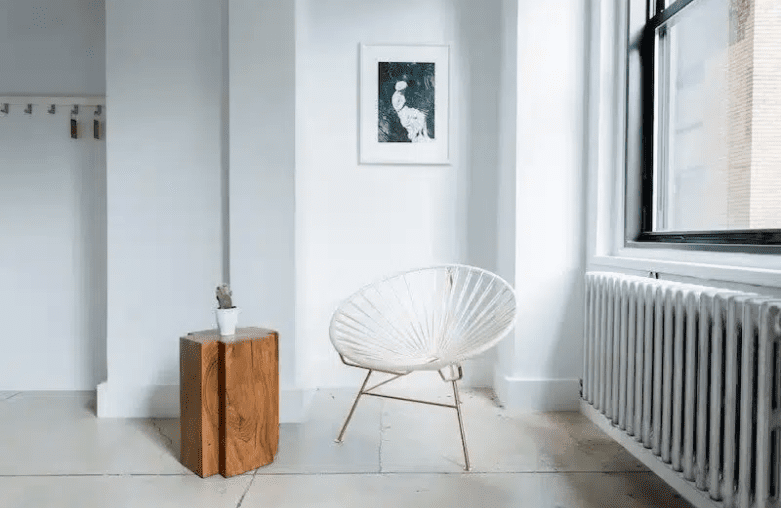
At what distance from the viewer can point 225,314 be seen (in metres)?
2.00

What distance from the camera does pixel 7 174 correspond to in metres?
2.74

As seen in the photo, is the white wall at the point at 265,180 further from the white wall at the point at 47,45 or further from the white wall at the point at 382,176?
the white wall at the point at 47,45

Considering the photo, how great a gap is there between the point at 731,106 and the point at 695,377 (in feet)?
3.63

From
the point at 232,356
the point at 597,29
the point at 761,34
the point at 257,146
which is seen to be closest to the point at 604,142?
the point at 597,29

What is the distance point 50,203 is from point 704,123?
3.28 m

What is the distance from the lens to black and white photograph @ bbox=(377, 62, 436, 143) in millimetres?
2848

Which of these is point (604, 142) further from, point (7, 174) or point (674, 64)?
point (7, 174)

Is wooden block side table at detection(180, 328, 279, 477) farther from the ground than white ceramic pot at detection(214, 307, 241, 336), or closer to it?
closer to it

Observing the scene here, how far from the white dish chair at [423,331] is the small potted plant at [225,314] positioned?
0.41 meters

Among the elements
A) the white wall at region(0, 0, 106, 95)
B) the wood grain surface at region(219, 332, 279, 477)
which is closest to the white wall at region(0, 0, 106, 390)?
the white wall at region(0, 0, 106, 95)

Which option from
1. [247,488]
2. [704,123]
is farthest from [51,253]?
[704,123]

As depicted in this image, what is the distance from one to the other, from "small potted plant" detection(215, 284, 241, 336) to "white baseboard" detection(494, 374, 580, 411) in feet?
4.71

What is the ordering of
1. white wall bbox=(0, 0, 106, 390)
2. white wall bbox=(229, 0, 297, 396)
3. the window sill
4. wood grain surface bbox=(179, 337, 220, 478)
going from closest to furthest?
the window sill < wood grain surface bbox=(179, 337, 220, 478) < white wall bbox=(229, 0, 297, 396) < white wall bbox=(0, 0, 106, 390)

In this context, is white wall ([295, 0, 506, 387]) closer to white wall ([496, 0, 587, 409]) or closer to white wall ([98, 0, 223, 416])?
white wall ([496, 0, 587, 409])
